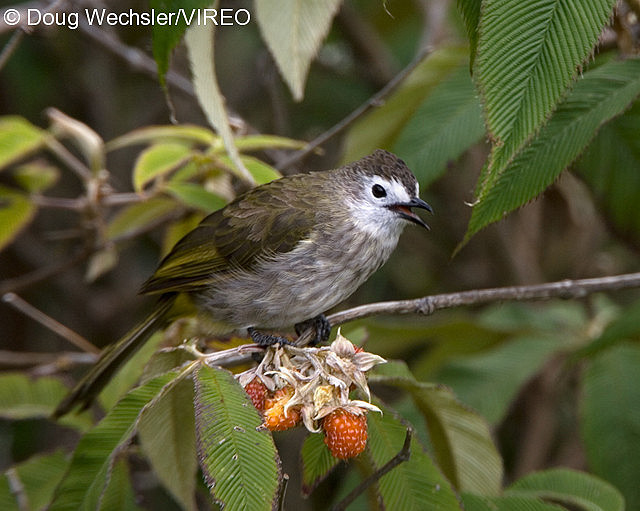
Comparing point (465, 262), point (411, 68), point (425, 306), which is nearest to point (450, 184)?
point (465, 262)

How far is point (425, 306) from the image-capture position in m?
2.56

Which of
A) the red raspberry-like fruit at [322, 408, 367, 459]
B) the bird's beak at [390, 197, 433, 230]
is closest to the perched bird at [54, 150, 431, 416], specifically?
the bird's beak at [390, 197, 433, 230]

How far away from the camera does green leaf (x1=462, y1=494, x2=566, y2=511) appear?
2191mm

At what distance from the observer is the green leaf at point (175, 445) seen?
2328mm

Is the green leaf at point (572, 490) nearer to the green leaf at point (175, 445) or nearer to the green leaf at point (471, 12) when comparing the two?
the green leaf at point (175, 445)

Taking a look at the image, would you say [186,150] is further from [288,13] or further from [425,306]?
→ [425,306]

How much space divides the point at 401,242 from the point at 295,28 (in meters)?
2.91

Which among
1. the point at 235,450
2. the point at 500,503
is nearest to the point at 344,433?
the point at 235,450

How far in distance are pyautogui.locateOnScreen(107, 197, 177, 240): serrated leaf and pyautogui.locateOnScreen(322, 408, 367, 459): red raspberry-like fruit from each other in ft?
5.12

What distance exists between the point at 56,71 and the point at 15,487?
3436 mm

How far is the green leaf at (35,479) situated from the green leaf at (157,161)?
0.97 m

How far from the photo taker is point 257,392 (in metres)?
2.03

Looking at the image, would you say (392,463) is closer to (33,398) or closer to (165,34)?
(165,34)

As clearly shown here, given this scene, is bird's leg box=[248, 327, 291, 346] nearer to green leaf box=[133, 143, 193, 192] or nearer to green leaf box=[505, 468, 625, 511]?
green leaf box=[133, 143, 193, 192]
